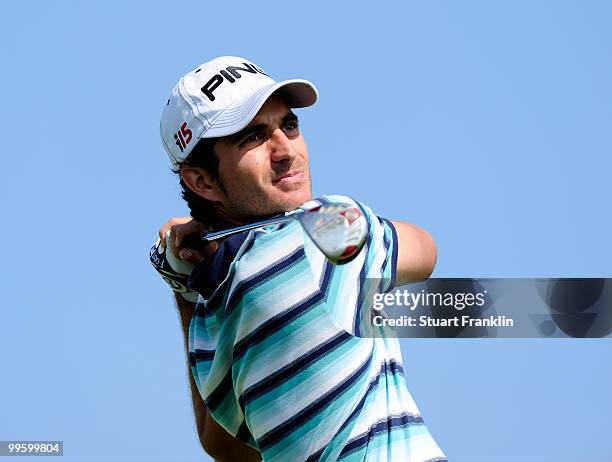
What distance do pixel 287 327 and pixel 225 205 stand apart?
68cm

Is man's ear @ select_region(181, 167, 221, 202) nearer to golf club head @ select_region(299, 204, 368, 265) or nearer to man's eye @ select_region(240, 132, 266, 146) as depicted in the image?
man's eye @ select_region(240, 132, 266, 146)

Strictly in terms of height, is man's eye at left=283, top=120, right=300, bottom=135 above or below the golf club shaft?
above

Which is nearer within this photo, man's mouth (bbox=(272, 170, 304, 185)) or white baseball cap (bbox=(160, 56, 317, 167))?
man's mouth (bbox=(272, 170, 304, 185))

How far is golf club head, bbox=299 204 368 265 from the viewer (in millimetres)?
3131

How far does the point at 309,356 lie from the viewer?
3871 millimetres

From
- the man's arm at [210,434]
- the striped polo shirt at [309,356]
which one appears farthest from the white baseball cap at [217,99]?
the man's arm at [210,434]

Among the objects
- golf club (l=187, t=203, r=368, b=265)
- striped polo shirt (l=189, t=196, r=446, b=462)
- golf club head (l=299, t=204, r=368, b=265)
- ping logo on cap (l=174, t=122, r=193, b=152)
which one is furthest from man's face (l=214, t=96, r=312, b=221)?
golf club head (l=299, t=204, r=368, b=265)

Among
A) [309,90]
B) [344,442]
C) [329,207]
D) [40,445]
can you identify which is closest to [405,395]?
[344,442]

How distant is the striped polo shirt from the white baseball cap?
520mm

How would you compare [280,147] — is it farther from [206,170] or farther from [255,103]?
[206,170]

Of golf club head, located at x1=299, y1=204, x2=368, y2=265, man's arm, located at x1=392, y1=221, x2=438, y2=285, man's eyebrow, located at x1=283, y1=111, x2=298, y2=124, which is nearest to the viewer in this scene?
golf club head, located at x1=299, y1=204, x2=368, y2=265

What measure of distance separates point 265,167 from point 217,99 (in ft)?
1.16

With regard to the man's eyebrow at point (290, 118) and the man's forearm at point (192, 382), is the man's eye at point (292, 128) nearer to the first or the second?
the man's eyebrow at point (290, 118)

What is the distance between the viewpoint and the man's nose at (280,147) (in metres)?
4.21
